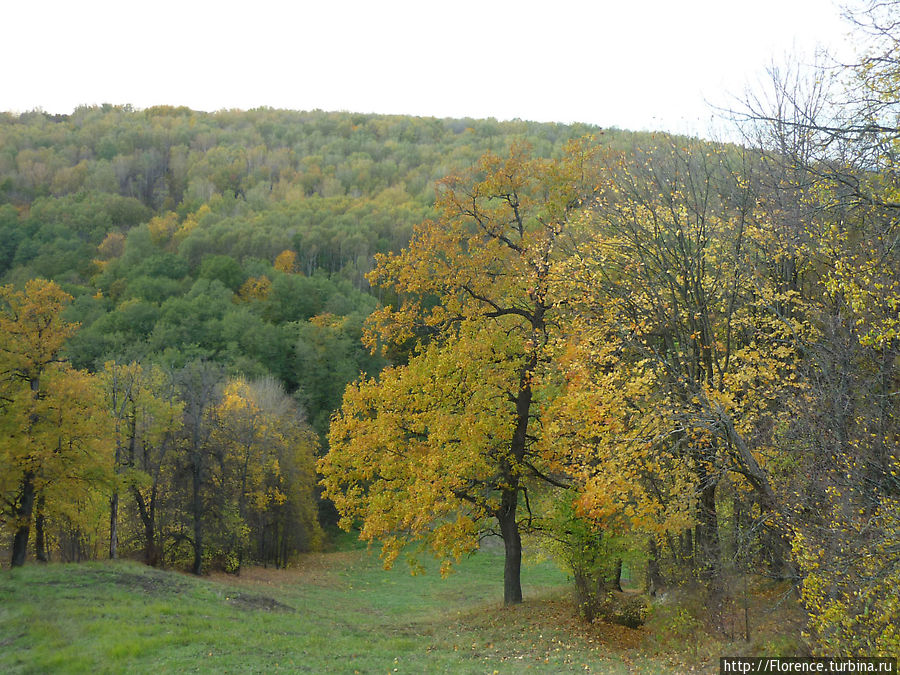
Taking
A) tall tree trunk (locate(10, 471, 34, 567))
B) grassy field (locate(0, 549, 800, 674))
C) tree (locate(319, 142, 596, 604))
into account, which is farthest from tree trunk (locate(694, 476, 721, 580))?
tall tree trunk (locate(10, 471, 34, 567))

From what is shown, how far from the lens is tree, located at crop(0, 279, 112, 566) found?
22.9 m

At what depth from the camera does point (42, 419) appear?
23922mm

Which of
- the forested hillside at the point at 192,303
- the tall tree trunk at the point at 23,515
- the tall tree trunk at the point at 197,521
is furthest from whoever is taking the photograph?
the tall tree trunk at the point at 197,521

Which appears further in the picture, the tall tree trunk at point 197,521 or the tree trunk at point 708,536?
the tall tree trunk at point 197,521

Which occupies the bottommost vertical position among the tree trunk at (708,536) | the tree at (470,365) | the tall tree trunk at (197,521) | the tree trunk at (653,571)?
the tall tree trunk at (197,521)

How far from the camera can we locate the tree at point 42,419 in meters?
22.9

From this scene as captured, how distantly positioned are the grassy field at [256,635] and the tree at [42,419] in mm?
2638

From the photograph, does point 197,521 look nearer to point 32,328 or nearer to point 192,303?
point 32,328

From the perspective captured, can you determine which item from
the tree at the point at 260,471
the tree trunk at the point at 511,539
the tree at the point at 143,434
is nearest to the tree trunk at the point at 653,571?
the tree trunk at the point at 511,539

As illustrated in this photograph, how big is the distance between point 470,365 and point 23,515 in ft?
59.9

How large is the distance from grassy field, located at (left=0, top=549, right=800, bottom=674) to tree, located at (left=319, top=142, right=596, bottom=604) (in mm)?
2193

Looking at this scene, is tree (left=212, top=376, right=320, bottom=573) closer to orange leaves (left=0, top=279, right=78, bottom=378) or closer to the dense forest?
the dense forest

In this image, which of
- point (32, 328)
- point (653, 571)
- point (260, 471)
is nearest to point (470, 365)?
point (653, 571)

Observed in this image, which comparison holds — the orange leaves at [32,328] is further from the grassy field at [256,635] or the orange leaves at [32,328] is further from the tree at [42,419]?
the grassy field at [256,635]
